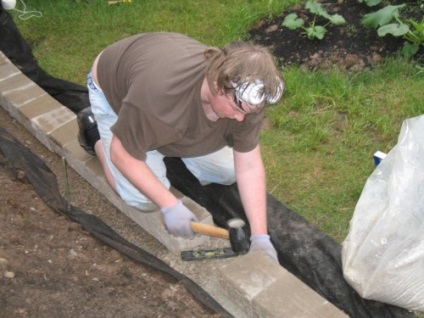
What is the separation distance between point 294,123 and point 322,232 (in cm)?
104

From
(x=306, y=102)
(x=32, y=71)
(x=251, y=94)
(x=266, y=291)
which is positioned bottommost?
(x=32, y=71)

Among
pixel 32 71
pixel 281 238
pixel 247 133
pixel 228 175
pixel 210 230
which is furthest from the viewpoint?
pixel 32 71

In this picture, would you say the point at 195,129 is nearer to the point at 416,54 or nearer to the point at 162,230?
the point at 162,230

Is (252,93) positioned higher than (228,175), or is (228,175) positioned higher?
(252,93)

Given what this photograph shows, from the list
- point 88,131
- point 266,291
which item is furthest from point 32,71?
point 266,291

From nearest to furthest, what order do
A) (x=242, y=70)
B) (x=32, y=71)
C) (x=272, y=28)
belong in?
(x=242, y=70)
(x=32, y=71)
(x=272, y=28)

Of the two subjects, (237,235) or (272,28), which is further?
(272,28)


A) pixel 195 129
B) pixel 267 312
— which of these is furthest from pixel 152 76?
pixel 267 312

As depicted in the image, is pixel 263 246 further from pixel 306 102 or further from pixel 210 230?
pixel 306 102

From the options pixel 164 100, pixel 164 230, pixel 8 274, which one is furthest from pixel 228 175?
pixel 8 274

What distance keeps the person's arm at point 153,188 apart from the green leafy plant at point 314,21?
2.22 metres

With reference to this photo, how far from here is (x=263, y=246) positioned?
2600 millimetres

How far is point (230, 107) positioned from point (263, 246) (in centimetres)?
69

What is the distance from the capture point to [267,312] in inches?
88.4
